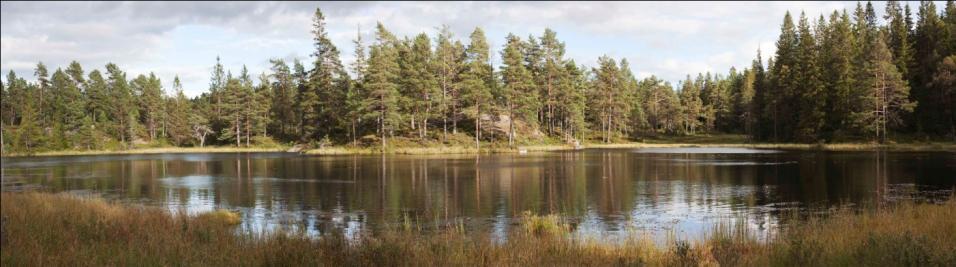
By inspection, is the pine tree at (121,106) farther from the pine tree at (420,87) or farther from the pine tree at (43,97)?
the pine tree at (420,87)

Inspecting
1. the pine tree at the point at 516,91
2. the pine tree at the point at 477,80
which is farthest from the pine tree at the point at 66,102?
the pine tree at the point at 516,91

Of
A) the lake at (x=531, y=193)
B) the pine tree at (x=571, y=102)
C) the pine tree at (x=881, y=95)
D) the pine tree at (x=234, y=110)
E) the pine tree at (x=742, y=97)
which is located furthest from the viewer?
the pine tree at (x=742, y=97)

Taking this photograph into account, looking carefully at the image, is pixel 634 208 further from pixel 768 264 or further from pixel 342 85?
pixel 342 85

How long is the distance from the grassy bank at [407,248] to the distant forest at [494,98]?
2821 inches

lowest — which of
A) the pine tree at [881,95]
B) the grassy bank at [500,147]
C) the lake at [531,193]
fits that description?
the lake at [531,193]

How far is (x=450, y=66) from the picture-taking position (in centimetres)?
10169

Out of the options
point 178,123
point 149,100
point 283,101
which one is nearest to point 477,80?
point 283,101

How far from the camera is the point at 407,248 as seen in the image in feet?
41.0

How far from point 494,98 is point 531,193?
71.4 metres

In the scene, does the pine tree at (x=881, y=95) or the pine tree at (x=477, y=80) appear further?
the pine tree at (x=477, y=80)

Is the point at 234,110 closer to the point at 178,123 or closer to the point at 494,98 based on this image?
the point at 178,123

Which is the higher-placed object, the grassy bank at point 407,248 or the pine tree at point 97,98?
the pine tree at point 97,98

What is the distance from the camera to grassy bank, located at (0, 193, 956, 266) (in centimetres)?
1077

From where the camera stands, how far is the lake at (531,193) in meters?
23.7
